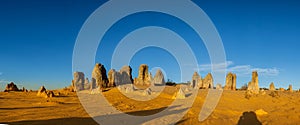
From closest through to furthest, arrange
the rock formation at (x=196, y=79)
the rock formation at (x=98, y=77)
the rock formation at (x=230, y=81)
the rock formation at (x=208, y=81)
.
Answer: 1. the rock formation at (x=98, y=77)
2. the rock formation at (x=208, y=81)
3. the rock formation at (x=196, y=79)
4. the rock formation at (x=230, y=81)

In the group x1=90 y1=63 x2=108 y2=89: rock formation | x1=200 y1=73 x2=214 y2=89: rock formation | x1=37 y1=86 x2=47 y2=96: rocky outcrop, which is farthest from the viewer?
x1=200 y1=73 x2=214 y2=89: rock formation

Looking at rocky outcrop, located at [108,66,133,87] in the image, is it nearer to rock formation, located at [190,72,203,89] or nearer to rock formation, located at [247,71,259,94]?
rock formation, located at [190,72,203,89]

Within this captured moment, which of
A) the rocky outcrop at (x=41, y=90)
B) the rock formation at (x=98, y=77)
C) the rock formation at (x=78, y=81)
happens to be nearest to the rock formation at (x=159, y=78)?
the rock formation at (x=98, y=77)

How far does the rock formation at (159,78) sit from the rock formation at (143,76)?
220cm

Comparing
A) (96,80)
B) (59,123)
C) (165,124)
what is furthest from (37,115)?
(96,80)

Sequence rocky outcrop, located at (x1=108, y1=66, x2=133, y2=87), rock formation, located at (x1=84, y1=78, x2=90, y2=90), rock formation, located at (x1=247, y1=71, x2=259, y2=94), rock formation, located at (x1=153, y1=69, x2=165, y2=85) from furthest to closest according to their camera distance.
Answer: rock formation, located at (x1=153, y1=69, x2=165, y2=85) < rock formation, located at (x1=247, y1=71, x2=259, y2=94) < rocky outcrop, located at (x1=108, y1=66, x2=133, y2=87) < rock formation, located at (x1=84, y1=78, x2=90, y2=90)

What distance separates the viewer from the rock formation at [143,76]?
131 ft

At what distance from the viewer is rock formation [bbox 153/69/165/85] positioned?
139 ft

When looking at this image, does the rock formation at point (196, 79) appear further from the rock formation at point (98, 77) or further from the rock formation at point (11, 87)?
the rock formation at point (11, 87)

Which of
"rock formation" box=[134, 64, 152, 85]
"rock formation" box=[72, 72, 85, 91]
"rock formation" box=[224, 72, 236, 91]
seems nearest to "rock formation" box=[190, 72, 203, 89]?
"rock formation" box=[224, 72, 236, 91]

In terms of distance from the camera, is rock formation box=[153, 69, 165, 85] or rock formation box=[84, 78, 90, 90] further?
rock formation box=[153, 69, 165, 85]

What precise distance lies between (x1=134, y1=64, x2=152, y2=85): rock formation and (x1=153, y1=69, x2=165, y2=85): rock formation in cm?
220

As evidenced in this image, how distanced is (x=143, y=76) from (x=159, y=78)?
4.07 m

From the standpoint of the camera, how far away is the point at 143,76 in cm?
4031
